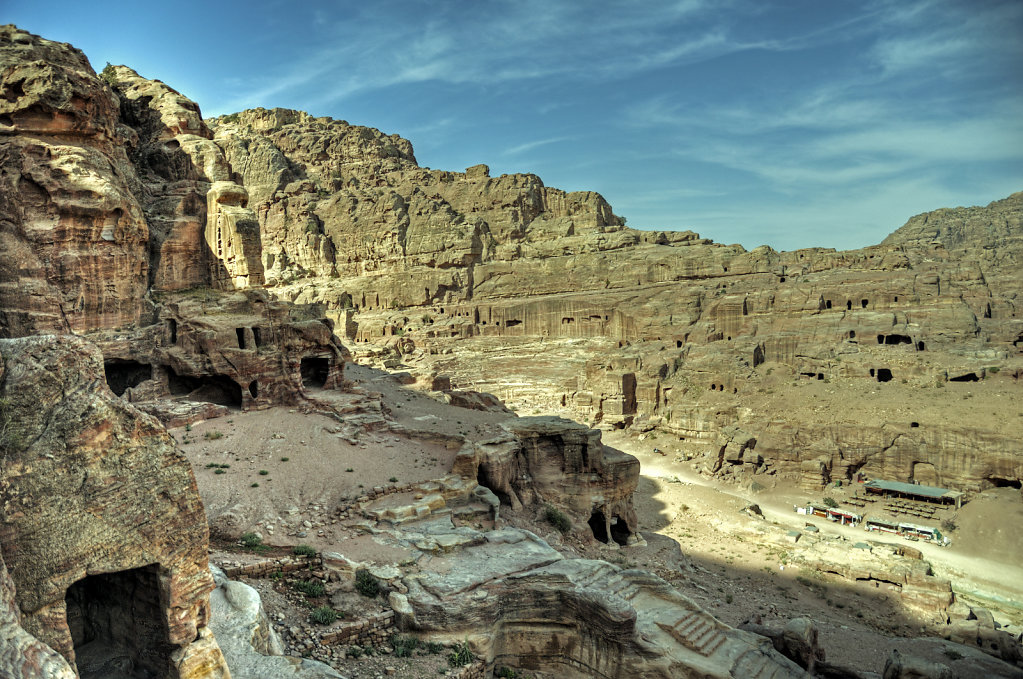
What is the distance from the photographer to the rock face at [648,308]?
106 ft

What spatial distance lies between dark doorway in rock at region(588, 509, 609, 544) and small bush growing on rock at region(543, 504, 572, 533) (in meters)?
2.03

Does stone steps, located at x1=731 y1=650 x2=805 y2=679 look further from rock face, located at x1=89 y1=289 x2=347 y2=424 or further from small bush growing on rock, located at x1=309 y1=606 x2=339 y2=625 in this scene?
rock face, located at x1=89 y1=289 x2=347 y2=424

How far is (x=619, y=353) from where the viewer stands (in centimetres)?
4703

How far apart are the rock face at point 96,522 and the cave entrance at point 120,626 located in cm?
1

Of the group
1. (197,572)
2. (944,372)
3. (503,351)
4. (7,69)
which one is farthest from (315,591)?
(503,351)

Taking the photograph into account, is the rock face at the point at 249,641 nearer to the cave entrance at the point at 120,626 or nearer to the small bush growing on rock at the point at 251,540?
the cave entrance at the point at 120,626

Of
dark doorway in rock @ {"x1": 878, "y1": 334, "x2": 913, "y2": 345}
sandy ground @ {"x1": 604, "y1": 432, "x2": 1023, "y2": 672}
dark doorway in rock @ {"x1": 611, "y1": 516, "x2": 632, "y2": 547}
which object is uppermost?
dark doorway in rock @ {"x1": 878, "y1": 334, "x2": 913, "y2": 345}

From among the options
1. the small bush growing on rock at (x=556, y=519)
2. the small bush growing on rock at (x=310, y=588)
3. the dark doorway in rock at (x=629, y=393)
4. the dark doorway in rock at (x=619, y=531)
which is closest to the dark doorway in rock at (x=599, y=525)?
the dark doorway in rock at (x=619, y=531)

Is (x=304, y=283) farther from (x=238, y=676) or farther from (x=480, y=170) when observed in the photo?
(x=238, y=676)

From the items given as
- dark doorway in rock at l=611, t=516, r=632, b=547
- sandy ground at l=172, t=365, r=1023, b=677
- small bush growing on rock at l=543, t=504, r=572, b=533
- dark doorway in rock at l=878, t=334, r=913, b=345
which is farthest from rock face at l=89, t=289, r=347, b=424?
dark doorway in rock at l=878, t=334, r=913, b=345

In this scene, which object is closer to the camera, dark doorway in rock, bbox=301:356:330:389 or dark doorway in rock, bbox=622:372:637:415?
dark doorway in rock, bbox=301:356:330:389

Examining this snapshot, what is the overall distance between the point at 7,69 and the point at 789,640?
27.7m

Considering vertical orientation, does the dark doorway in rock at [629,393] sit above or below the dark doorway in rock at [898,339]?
below

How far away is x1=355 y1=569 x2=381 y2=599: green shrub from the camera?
11.8 metres
